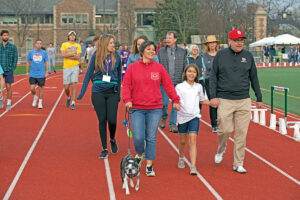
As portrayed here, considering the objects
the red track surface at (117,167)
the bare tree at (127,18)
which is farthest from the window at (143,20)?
the red track surface at (117,167)

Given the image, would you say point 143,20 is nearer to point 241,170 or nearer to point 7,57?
point 7,57

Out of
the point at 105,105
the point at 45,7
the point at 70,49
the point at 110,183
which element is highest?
the point at 45,7

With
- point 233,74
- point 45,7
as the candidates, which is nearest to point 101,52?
point 233,74

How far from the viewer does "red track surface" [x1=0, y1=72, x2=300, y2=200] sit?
6.73 meters

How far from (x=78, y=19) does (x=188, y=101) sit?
3123 inches

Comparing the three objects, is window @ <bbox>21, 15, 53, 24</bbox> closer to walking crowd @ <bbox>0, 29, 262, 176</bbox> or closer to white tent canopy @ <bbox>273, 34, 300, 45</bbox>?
white tent canopy @ <bbox>273, 34, 300, 45</bbox>

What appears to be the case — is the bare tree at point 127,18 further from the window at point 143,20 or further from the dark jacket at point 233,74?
the dark jacket at point 233,74

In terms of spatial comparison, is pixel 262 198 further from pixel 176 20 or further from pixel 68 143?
pixel 176 20

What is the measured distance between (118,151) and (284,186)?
3.29 m

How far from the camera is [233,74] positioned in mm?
7805

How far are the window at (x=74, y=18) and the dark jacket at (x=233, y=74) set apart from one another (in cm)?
7844

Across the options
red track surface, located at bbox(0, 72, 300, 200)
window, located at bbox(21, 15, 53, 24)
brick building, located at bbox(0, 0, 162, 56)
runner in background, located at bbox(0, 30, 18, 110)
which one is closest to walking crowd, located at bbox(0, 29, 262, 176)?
red track surface, located at bbox(0, 72, 300, 200)

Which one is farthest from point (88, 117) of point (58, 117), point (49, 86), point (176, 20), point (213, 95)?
point (176, 20)

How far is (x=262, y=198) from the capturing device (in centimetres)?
652
